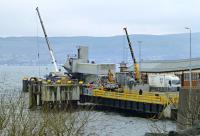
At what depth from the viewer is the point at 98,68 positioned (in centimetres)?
9638

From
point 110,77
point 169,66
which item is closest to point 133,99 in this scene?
point 110,77

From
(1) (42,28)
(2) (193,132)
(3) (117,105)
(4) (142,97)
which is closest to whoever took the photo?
(2) (193,132)

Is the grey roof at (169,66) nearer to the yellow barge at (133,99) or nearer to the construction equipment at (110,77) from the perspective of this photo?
the construction equipment at (110,77)

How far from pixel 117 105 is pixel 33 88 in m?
13.7

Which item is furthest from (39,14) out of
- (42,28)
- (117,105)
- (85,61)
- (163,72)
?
(117,105)

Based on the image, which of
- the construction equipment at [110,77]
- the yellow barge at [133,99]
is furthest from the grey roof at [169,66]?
the yellow barge at [133,99]

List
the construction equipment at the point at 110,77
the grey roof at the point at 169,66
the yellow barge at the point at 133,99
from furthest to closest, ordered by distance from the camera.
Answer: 1. the grey roof at the point at 169,66
2. the construction equipment at the point at 110,77
3. the yellow barge at the point at 133,99

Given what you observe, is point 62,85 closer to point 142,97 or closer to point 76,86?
point 76,86

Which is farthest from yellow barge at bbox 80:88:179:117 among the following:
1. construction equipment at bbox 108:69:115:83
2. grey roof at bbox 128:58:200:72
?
grey roof at bbox 128:58:200:72

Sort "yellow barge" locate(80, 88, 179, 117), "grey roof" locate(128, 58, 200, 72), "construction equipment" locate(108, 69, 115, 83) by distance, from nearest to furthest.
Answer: "yellow barge" locate(80, 88, 179, 117) → "construction equipment" locate(108, 69, 115, 83) → "grey roof" locate(128, 58, 200, 72)

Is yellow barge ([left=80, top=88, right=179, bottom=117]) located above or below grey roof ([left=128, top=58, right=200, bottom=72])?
below

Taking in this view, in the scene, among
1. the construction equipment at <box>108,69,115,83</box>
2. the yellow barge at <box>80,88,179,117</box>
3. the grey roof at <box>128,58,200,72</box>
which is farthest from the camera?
the grey roof at <box>128,58,200,72</box>

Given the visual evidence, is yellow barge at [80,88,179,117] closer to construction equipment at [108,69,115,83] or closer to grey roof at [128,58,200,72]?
construction equipment at [108,69,115,83]

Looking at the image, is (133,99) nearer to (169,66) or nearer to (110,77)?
(110,77)
